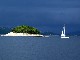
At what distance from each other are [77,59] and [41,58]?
8.69 metres

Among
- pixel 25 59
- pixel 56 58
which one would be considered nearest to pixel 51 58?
pixel 56 58

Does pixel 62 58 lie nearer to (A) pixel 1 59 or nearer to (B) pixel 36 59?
(B) pixel 36 59

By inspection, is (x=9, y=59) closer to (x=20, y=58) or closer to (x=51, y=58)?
(x=20, y=58)

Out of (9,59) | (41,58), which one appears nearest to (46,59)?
(41,58)

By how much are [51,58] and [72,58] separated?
5.12m

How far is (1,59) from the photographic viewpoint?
8944 cm

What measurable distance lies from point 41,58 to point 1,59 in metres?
10.2

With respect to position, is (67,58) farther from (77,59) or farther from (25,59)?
(25,59)

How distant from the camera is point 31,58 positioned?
93125 mm

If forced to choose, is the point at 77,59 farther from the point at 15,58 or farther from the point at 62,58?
the point at 15,58

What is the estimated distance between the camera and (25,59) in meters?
89.9

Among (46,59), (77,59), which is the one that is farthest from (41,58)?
(77,59)

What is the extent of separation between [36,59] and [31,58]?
223cm

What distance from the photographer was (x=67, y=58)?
311ft
